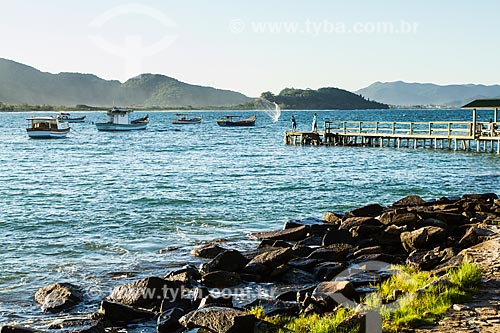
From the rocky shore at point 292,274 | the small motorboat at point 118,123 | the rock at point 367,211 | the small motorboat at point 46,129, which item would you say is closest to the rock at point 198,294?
the rocky shore at point 292,274

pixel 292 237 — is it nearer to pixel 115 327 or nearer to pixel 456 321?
pixel 115 327

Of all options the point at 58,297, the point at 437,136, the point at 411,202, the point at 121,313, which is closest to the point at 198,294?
the point at 121,313

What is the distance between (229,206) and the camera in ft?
89.0

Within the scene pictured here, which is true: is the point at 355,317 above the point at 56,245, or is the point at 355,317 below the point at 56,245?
above

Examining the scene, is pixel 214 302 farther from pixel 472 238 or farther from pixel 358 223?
pixel 358 223

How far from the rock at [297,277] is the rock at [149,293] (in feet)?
8.72

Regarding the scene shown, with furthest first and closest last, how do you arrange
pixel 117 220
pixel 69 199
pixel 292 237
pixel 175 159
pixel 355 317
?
pixel 175 159
pixel 69 199
pixel 117 220
pixel 292 237
pixel 355 317

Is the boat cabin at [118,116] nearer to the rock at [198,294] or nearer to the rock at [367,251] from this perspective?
the rock at [367,251]

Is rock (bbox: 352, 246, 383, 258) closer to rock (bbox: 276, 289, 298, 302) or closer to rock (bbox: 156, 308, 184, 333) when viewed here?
rock (bbox: 276, 289, 298, 302)

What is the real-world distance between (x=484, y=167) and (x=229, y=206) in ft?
67.7

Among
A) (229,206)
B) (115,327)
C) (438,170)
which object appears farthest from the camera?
(438,170)

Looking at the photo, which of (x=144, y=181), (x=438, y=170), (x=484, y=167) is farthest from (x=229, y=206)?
(x=484, y=167)

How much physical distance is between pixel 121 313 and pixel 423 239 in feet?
26.6

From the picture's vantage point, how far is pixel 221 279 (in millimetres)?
14617
